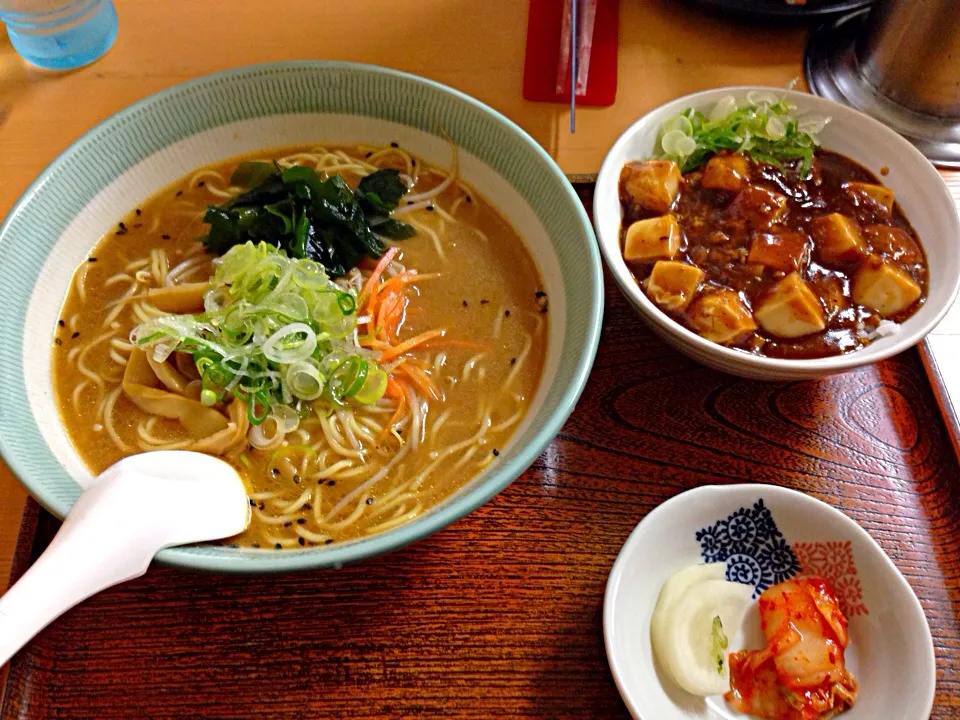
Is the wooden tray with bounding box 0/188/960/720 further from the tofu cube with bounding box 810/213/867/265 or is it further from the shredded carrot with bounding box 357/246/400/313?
the shredded carrot with bounding box 357/246/400/313

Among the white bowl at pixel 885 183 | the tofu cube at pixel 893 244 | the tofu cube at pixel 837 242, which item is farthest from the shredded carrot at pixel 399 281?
the tofu cube at pixel 893 244

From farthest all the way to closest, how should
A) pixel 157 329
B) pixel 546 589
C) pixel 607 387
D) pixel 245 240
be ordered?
pixel 245 240, pixel 607 387, pixel 157 329, pixel 546 589

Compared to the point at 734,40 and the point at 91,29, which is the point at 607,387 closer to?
the point at 734,40

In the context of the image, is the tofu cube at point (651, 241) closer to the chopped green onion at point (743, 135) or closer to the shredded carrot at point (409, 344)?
the chopped green onion at point (743, 135)

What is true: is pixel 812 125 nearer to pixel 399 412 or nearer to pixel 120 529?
pixel 399 412

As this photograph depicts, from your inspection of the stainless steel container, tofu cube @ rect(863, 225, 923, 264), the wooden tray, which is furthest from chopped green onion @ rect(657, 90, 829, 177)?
the wooden tray

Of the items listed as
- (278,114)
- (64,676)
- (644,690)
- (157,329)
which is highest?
(278,114)

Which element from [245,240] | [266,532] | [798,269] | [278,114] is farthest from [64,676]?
[798,269]
